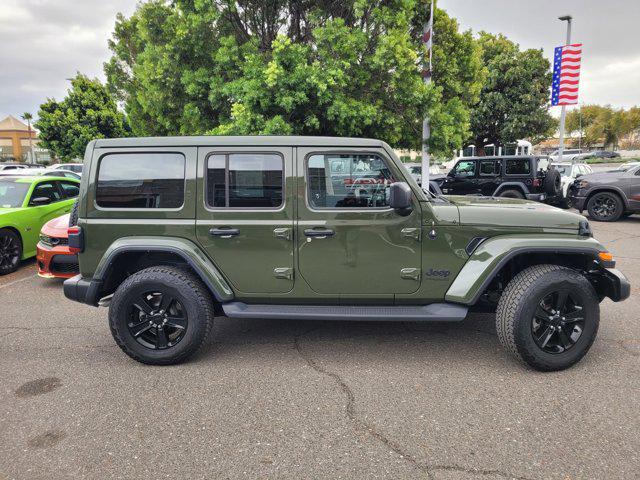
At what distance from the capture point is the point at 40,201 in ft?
24.6

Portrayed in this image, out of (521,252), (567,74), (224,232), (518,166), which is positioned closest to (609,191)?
(518,166)

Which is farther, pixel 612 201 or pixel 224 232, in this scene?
pixel 612 201

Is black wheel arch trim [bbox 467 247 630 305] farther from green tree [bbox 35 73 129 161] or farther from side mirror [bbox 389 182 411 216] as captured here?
green tree [bbox 35 73 129 161]

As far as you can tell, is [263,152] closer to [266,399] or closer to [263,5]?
[266,399]

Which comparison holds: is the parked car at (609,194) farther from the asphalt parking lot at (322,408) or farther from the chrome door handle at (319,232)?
the chrome door handle at (319,232)

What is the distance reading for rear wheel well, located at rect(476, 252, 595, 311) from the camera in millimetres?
3574

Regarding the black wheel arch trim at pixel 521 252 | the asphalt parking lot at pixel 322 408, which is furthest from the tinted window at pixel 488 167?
the black wheel arch trim at pixel 521 252

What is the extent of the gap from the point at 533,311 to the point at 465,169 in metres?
10.8

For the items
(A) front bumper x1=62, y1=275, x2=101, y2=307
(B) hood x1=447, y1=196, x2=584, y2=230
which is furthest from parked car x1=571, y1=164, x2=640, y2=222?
(A) front bumper x1=62, y1=275, x2=101, y2=307

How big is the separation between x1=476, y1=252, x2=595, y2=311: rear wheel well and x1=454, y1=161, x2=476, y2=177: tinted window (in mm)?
10113

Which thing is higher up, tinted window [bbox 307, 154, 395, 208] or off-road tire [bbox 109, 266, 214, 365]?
tinted window [bbox 307, 154, 395, 208]

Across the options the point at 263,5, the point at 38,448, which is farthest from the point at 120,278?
the point at 263,5

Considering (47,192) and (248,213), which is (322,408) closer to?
(248,213)

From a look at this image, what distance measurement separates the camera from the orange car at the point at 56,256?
595cm
